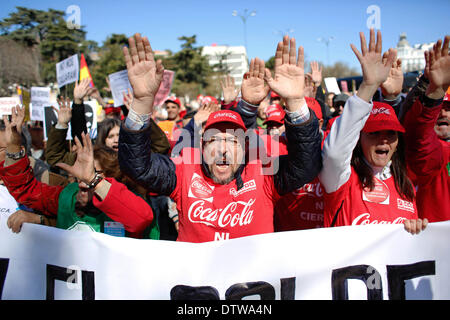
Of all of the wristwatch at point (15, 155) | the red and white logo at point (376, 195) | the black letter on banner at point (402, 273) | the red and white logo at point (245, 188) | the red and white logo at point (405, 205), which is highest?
the wristwatch at point (15, 155)

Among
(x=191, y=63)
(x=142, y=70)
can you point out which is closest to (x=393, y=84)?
(x=142, y=70)

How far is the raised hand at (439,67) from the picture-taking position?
7.09 ft

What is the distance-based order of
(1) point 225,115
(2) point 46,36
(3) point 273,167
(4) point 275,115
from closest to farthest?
(3) point 273,167 → (1) point 225,115 → (4) point 275,115 → (2) point 46,36

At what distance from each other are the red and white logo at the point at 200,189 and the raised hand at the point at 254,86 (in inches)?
34.7

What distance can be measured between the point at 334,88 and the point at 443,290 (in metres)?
7.58

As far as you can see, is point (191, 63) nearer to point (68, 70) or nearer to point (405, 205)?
point (68, 70)

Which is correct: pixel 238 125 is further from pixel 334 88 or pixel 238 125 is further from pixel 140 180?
pixel 334 88

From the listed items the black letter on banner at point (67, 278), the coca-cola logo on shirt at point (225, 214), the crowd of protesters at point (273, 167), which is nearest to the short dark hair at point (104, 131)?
the crowd of protesters at point (273, 167)

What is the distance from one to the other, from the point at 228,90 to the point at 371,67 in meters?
2.22

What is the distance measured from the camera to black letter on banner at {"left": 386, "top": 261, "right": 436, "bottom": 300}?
2077 mm

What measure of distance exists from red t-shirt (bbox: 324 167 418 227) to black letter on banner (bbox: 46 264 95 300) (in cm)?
146

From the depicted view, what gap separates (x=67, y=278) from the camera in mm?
2180

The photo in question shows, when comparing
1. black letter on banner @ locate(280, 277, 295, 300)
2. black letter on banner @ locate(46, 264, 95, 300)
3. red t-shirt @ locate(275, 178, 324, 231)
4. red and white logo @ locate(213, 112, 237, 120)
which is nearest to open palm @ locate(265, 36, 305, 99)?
red and white logo @ locate(213, 112, 237, 120)

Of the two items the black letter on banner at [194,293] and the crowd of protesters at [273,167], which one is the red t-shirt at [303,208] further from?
the black letter on banner at [194,293]
